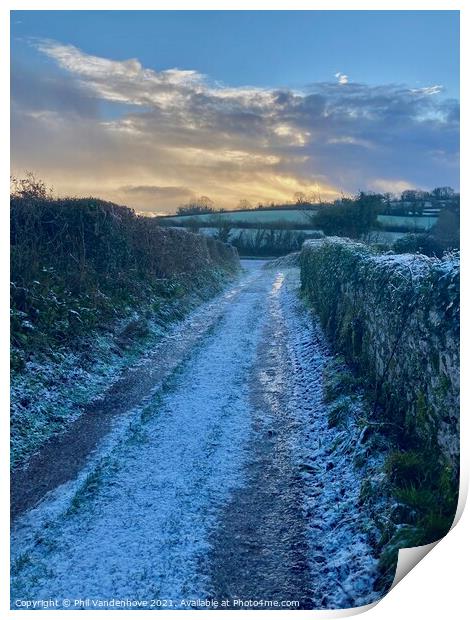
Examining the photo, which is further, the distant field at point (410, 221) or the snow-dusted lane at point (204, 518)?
the distant field at point (410, 221)

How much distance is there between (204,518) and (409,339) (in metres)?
3.23

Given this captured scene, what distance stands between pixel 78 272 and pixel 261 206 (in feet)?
18.1

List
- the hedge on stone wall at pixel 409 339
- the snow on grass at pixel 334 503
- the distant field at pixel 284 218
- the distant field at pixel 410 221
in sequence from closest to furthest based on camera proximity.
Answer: the snow on grass at pixel 334 503, the hedge on stone wall at pixel 409 339, the distant field at pixel 410 221, the distant field at pixel 284 218

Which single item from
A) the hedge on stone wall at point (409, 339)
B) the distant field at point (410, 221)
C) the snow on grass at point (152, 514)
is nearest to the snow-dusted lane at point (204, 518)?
the snow on grass at point (152, 514)

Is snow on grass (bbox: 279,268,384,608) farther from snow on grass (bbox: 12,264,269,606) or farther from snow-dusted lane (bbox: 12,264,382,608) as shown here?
snow on grass (bbox: 12,264,269,606)

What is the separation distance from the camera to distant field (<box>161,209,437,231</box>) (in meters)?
6.95

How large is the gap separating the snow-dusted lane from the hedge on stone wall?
1038 mm

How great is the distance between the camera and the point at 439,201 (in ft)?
19.6

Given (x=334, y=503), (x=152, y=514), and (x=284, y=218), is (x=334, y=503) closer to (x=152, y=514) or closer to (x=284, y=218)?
(x=152, y=514)


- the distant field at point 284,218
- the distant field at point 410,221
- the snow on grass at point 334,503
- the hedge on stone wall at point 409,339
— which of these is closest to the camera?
the snow on grass at point 334,503

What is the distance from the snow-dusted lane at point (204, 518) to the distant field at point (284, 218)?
317 cm

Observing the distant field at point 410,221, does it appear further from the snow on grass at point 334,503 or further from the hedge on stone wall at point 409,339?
the snow on grass at point 334,503

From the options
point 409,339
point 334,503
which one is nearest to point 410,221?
point 409,339

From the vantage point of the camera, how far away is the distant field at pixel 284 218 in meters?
6.95
